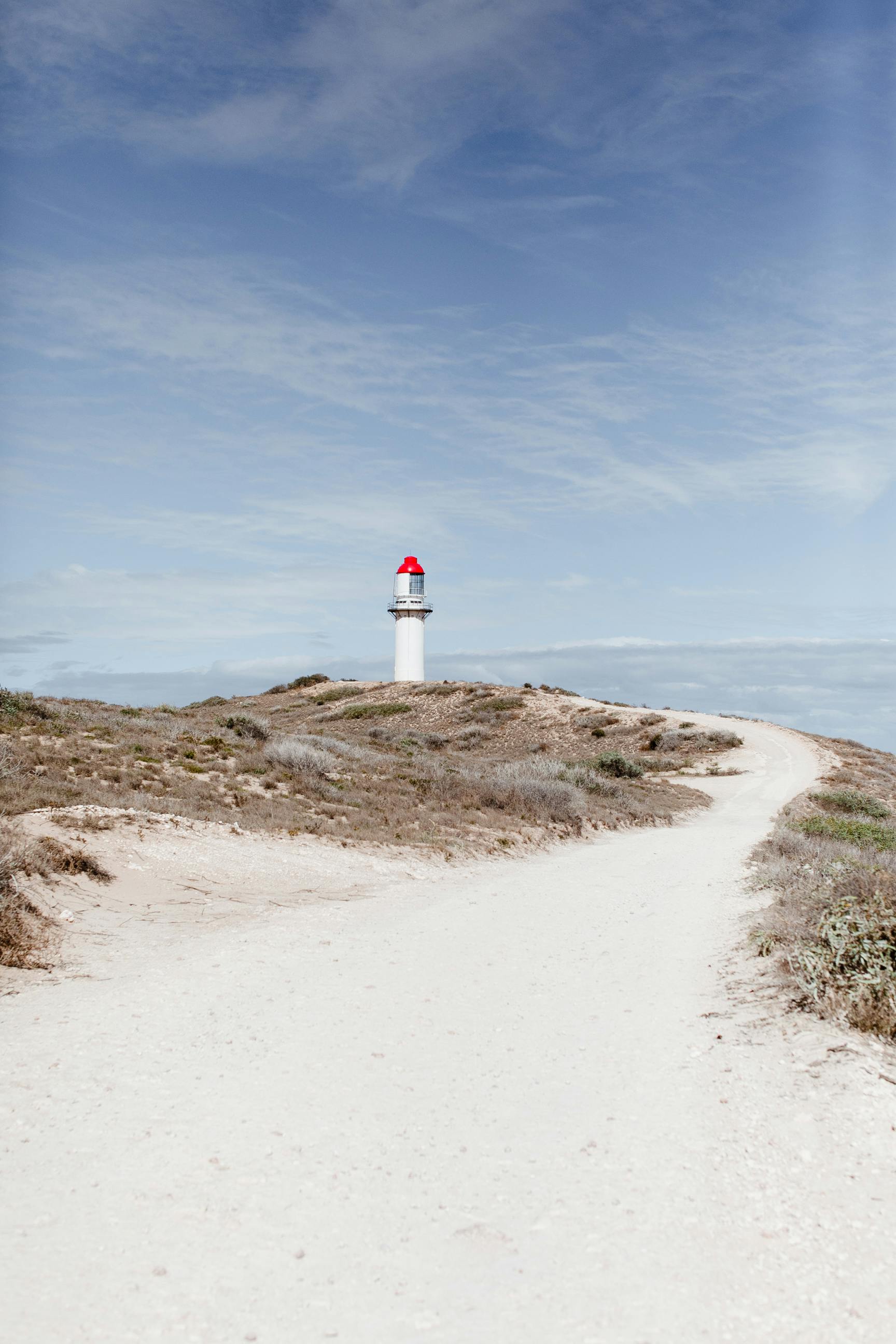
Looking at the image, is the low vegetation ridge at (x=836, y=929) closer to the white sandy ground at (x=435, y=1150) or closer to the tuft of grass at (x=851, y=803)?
the white sandy ground at (x=435, y=1150)

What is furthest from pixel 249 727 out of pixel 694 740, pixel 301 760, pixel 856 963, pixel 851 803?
pixel 694 740

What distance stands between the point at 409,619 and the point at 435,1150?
60532mm

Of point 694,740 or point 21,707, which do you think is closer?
point 21,707

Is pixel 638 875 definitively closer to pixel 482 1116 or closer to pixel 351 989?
pixel 351 989

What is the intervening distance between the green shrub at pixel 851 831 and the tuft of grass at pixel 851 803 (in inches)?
280

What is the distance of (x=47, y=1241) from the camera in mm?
4547

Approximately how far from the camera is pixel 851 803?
93.1 ft

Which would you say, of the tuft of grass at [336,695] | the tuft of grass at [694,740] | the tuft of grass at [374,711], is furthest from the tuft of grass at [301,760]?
the tuft of grass at [336,695]

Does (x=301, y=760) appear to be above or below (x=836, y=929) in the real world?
below

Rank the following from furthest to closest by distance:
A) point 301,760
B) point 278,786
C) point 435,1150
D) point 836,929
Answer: point 301,760 < point 278,786 < point 836,929 < point 435,1150

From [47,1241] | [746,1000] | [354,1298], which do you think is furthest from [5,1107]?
[746,1000]

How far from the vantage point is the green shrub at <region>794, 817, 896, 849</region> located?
17922 mm

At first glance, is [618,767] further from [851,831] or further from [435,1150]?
[435,1150]

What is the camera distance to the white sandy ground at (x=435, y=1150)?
4117 mm
